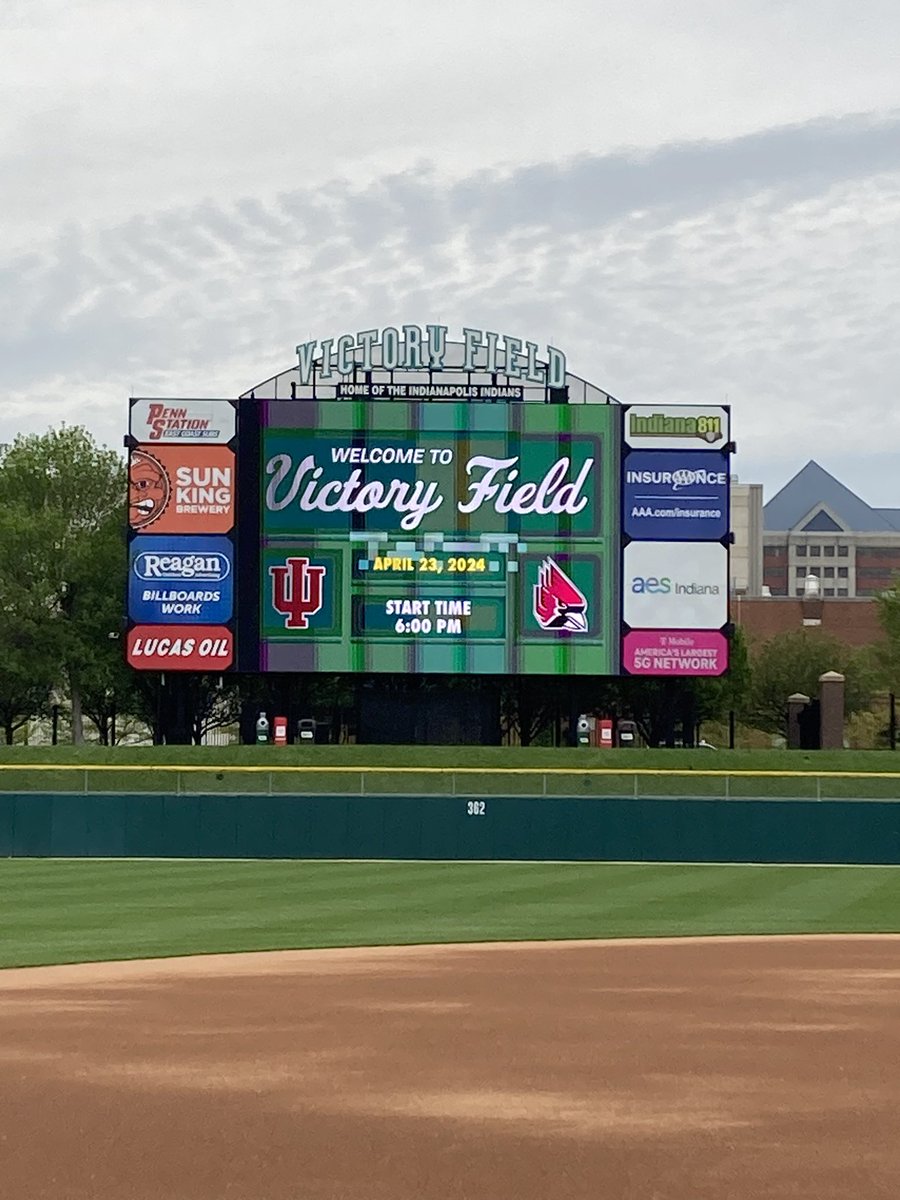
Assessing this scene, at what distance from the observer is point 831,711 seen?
54562 millimetres

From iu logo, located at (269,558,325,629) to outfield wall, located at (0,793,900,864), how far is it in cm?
871

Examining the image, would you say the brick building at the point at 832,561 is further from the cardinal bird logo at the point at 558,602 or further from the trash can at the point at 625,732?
the cardinal bird logo at the point at 558,602

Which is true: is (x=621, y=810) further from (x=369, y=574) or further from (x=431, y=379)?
(x=431, y=379)

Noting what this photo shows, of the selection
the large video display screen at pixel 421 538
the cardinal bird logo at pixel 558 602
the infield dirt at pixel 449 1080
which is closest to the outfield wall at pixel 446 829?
the large video display screen at pixel 421 538

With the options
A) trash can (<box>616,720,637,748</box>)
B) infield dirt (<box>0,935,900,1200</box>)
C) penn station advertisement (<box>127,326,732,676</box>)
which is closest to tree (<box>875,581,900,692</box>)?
trash can (<box>616,720,637,748</box>)

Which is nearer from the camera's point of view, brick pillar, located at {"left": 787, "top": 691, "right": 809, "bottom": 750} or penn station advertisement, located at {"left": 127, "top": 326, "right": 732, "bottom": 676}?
penn station advertisement, located at {"left": 127, "top": 326, "right": 732, "bottom": 676}

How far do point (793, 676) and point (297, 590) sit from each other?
40.6m

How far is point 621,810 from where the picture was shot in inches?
1329

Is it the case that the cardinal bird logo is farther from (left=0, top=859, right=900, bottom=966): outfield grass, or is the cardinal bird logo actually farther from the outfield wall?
(left=0, top=859, right=900, bottom=966): outfield grass

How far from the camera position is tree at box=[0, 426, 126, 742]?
56.6 metres

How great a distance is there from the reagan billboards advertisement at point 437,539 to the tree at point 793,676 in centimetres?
3667

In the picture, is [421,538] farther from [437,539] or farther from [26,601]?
[26,601]

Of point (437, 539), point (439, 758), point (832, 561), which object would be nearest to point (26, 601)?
point (439, 758)

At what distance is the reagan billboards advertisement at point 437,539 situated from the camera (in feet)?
136
